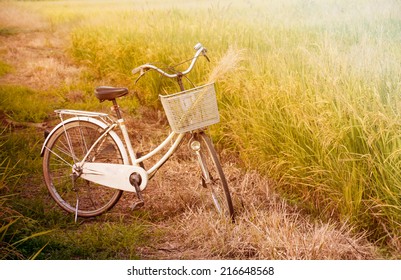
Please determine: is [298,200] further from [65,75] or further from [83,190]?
[65,75]

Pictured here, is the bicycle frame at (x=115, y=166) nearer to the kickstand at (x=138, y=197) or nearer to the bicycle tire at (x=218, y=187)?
the kickstand at (x=138, y=197)

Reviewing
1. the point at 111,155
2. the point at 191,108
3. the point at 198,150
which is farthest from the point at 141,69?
the point at 111,155

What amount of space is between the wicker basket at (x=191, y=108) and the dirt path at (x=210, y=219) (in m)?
0.53

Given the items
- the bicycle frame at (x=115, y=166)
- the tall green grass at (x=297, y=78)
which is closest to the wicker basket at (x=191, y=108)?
the bicycle frame at (x=115, y=166)

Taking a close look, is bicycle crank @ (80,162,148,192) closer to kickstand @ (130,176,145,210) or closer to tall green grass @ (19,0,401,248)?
kickstand @ (130,176,145,210)

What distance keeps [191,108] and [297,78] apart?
0.90 m

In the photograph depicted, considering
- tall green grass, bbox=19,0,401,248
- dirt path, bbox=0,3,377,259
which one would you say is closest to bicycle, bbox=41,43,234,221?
dirt path, bbox=0,3,377,259

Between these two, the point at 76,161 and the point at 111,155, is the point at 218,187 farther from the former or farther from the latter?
the point at 76,161

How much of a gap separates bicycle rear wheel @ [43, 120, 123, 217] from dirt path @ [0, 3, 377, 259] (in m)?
0.14

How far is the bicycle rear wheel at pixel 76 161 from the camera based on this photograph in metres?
3.15

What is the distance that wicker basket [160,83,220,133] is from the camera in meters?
2.65

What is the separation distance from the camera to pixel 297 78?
327 cm

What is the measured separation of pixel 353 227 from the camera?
2.78 metres
